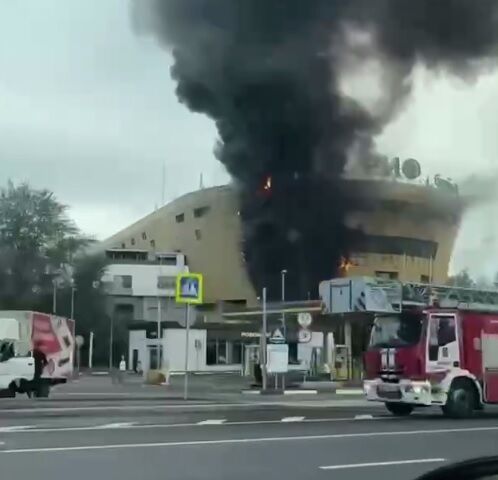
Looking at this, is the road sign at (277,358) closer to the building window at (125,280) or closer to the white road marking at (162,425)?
the white road marking at (162,425)

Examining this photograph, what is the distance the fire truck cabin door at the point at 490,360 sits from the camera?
1805 cm

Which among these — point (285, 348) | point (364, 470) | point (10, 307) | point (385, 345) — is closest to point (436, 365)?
point (385, 345)

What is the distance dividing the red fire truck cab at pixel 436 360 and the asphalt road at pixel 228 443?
1.56ft

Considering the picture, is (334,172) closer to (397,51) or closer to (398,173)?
(398,173)

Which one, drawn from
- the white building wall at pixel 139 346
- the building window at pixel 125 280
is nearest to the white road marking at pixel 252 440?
the white building wall at pixel 139 346

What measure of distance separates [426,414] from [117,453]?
10.1 m

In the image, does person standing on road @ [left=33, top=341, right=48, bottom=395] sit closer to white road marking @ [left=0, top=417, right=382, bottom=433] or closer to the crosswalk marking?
the crosswalk marking

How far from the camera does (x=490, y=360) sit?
59.7 feet

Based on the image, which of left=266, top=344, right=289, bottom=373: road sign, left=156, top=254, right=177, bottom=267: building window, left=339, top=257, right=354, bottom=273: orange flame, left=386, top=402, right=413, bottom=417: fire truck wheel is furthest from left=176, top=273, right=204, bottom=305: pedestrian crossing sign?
left=156, top=254, right=177, bottom=267: building window

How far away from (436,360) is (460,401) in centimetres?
94

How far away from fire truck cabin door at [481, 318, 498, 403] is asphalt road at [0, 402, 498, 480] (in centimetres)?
51

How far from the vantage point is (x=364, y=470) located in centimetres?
972

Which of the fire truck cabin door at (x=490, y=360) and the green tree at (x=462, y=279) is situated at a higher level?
the green tree at (x=462, y=279)

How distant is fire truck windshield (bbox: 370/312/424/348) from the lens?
18.0 meters
